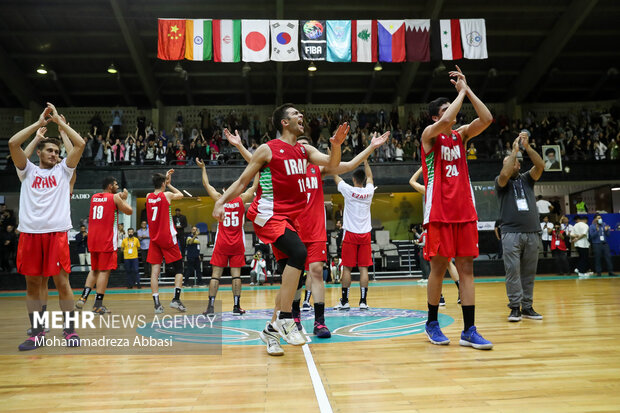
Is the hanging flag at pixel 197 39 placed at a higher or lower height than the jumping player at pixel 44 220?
higher

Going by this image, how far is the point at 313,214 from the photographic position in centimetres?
472

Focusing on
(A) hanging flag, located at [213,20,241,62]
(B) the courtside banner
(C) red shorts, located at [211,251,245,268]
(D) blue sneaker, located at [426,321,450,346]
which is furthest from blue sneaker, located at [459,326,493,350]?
(A) hanging flag, located at [213,20,241,62]

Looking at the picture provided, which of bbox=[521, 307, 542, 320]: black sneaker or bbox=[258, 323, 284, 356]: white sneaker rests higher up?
bbox=[258, 323, 284, 356]: white sneaker

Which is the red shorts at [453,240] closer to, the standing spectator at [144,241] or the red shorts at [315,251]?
the red shorts at [315,251]

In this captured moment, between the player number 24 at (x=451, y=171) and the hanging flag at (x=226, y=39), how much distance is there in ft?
41.9

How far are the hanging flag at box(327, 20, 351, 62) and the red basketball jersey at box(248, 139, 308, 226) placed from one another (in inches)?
488

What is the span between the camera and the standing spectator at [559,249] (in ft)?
44.9

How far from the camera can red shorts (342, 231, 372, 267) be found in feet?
21.5

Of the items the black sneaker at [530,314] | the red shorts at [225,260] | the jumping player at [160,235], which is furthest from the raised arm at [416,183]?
the jumping player at [160,235]

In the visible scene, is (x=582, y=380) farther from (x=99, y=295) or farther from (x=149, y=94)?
(x=149, y=94)

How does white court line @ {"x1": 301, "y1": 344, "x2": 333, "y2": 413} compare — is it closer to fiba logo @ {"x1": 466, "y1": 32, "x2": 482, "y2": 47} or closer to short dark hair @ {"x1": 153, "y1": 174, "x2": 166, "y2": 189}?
short dark hair @ {"x1": 153, "y1": 174, "x2": 166, "y2": 189}

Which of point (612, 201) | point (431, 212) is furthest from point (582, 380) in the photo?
point (612, 201)

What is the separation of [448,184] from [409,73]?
715 inches

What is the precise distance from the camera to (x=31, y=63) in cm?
Result: 2016
